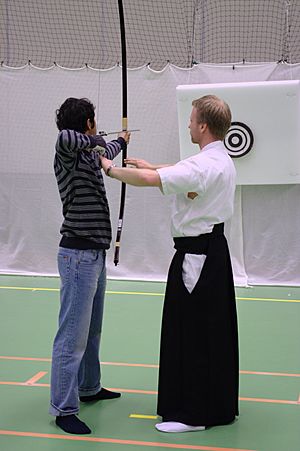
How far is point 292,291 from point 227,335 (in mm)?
3721

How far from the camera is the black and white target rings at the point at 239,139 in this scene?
6414mm

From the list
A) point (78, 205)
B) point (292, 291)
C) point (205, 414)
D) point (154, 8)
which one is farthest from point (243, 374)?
point (154, 8)

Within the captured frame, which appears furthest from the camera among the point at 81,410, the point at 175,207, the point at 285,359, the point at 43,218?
the point at 43,218

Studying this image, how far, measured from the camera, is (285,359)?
3.97 meters

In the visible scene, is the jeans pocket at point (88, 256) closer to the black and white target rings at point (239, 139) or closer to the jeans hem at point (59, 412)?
the jeans hem at point (59, 412)

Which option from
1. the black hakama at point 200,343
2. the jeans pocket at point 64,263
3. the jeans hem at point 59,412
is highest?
the jeans pocket at point 64,263

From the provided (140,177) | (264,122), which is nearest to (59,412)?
(140,177)

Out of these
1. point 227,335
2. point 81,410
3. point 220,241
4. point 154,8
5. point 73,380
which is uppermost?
point 154,8

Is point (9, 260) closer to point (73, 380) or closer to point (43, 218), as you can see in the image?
point (43, 218)

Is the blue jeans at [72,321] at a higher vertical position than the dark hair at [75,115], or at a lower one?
lower

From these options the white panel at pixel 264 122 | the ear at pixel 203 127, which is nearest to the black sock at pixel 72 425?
the ear at pixel 203 127

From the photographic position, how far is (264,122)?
6.39m

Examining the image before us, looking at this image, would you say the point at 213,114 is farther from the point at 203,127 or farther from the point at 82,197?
the point at 82,197

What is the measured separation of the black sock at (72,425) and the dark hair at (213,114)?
1429 millimetres
